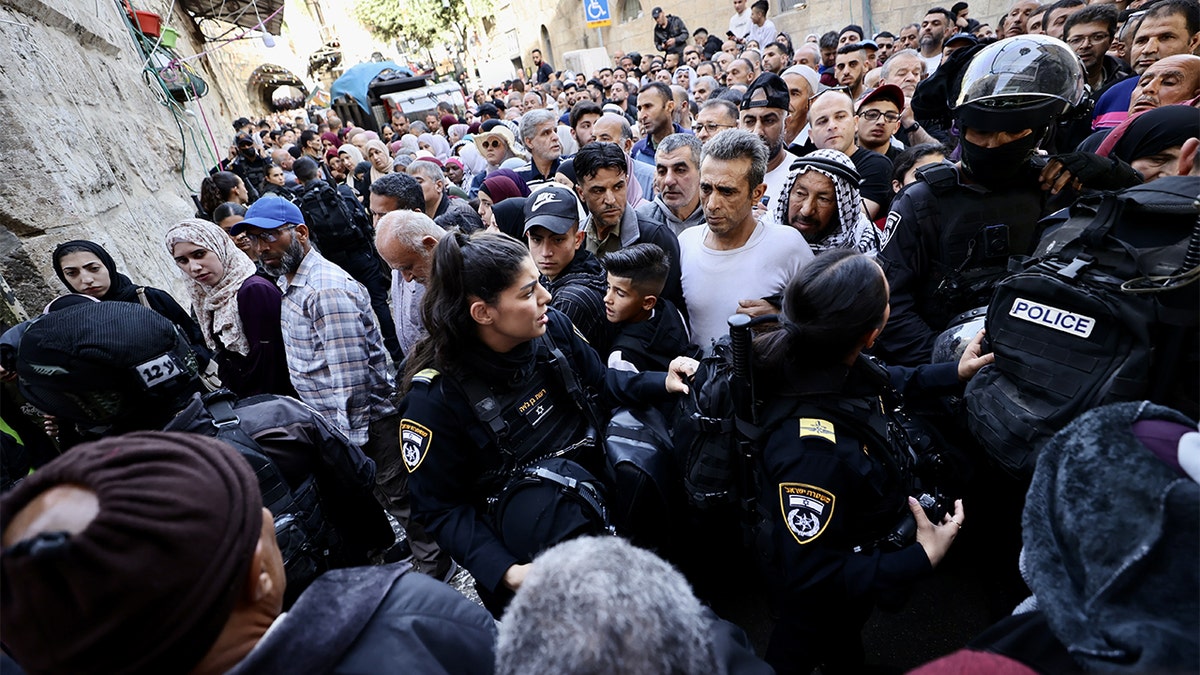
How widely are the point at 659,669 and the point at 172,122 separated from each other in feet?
39.2

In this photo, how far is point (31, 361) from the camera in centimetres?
160

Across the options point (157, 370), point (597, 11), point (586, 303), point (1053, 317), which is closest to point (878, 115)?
point (586, 303)

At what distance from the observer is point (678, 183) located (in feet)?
11.8

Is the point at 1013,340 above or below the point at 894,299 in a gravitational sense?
above

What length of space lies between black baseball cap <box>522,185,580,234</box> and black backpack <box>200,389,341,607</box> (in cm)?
160

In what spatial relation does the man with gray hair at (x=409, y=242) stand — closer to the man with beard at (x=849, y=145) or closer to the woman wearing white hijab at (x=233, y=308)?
the woman wearing white hijab at (x=233, y=308)

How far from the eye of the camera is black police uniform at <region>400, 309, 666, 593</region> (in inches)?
70.4

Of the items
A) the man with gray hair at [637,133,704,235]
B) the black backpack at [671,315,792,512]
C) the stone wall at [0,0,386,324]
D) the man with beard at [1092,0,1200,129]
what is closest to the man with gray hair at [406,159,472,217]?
the man with gray hair at [637,133,704,235]

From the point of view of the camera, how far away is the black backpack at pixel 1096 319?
1.36 m

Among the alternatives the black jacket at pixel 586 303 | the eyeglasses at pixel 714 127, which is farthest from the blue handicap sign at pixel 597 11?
the black jacket at pixel 586 303

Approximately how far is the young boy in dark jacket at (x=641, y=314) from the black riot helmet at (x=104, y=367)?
5.39ft

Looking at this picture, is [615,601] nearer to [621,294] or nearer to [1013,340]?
[1013,340]

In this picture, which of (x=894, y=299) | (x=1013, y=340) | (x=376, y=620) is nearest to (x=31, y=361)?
(x=376, y=620)

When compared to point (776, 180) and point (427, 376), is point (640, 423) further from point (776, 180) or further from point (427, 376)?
point (776, 180)
